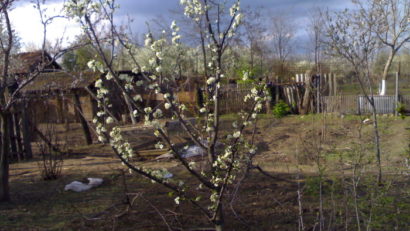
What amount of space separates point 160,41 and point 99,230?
260 centimetres

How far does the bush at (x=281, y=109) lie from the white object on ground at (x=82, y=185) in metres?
10.5

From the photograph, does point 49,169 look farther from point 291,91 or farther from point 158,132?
point 291,91

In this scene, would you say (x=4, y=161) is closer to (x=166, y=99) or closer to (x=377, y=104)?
(x=166, y=99)

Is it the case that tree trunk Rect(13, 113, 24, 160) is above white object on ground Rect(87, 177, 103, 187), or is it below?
above

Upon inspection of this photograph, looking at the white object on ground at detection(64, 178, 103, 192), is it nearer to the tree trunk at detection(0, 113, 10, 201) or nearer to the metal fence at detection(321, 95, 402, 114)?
the tree trunk at detection(0, 113, 10, 201)

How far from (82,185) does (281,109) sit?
11220 millimetres

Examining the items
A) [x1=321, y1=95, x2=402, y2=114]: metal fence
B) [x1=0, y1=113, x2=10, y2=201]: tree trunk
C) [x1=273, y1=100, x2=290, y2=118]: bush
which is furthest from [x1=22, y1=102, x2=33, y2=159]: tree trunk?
[x1=321, y1=95, x2=402, y2=114]: metal fence

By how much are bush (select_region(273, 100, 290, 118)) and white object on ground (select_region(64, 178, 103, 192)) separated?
34.5ft

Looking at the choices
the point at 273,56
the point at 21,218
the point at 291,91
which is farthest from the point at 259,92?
the point at 273,56

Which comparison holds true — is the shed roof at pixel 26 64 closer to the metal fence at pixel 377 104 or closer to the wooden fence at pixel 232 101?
the wooden fence at pixel 232 101

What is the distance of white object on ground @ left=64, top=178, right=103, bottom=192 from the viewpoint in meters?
6.80

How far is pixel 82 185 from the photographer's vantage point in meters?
6.90

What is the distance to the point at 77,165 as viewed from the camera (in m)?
9.14

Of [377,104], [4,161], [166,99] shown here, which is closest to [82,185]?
[4,161]
